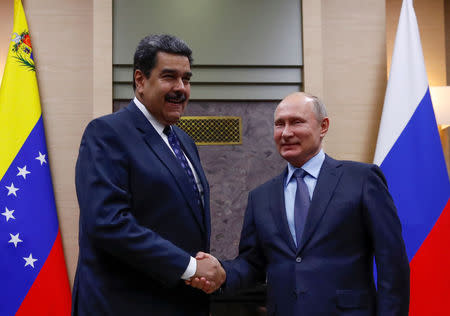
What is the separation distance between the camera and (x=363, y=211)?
1805 mm

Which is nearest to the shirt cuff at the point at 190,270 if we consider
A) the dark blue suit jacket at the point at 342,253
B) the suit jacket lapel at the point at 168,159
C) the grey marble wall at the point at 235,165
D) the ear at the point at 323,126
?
the suit jacket lapel at the point at 168,159

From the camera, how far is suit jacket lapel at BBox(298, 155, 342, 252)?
1793 mm

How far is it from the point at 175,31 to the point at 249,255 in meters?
2.01

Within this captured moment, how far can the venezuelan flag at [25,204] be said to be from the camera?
125 inches

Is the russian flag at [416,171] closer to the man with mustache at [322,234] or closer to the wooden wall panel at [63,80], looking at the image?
the man with mustache at [322,234]

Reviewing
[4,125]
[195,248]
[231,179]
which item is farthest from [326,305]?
[4,125]

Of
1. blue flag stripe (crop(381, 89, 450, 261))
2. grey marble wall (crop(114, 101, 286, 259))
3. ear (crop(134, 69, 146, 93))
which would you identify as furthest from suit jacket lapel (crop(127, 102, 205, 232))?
blue flag stripe (crop(381, 89, 450, 261))

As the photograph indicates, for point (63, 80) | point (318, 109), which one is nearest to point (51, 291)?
point (63, 80)

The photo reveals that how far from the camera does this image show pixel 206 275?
1795 mm

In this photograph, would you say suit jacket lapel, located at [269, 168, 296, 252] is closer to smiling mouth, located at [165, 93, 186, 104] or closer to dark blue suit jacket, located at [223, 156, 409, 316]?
dark blue suit jacket, located at [223, 156, 409, 316]

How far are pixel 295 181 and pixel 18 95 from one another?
2390 millimetres

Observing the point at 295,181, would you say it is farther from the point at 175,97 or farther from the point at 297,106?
the point at 175,97

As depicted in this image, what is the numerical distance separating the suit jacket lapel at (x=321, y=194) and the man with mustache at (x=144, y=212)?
0.41 meters

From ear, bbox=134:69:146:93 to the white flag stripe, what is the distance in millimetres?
2099
